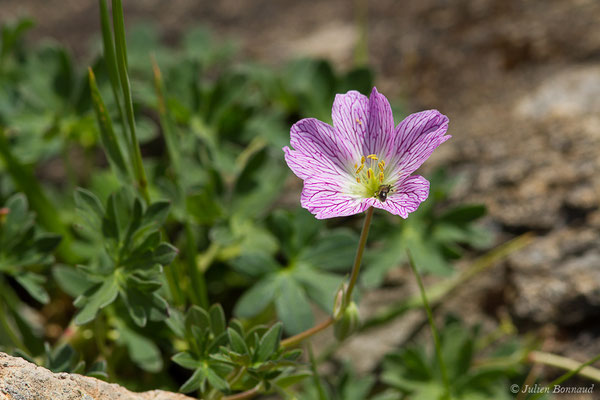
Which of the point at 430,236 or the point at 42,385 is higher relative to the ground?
the point at 430,236

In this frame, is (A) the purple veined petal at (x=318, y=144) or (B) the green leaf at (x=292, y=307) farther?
(B) the green leaf at (x=292, y=307)

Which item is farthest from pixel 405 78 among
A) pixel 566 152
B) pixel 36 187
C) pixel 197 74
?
pixel 36 187

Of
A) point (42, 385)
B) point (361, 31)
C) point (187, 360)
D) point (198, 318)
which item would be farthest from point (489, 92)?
point (42, 385)

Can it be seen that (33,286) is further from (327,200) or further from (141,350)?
(327,200)

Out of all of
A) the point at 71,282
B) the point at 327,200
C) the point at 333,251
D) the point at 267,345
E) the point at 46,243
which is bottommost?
the point at 267,345

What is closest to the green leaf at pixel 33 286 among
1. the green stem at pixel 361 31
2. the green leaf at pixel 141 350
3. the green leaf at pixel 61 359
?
the green leaf at pixel 61 359

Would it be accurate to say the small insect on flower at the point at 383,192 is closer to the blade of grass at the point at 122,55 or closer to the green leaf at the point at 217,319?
the green leaf at the point at 217,319

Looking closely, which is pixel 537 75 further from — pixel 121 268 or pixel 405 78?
pixel 121 268
